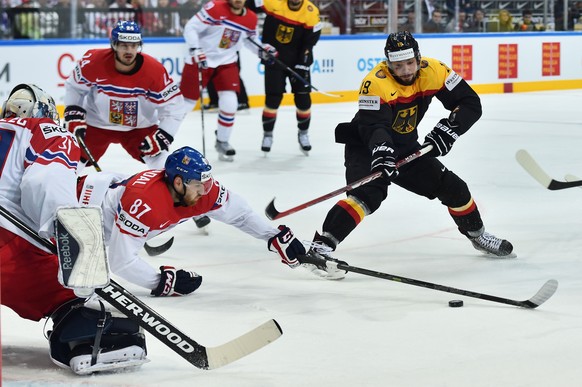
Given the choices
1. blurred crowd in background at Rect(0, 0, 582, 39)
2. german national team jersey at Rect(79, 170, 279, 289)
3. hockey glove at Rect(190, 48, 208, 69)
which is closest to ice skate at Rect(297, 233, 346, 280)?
german national team jersey at Rect(79, 170, 279, 289)

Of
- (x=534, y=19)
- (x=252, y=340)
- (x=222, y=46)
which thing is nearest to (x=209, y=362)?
(x=252, y=340)

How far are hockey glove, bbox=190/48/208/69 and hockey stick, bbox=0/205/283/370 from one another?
4.48 metres

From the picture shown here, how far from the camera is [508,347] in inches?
120

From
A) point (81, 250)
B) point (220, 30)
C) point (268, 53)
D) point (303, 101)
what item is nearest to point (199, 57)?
point (220, 30)

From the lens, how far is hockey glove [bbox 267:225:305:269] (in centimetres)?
368

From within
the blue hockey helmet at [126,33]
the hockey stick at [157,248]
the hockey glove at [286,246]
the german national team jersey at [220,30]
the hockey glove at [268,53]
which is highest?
the blue hockey helmet at [126,33]

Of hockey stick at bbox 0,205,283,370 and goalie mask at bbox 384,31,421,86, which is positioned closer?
hockey stick at bbox 0,205,283,370

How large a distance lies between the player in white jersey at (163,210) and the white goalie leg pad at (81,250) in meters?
1.01

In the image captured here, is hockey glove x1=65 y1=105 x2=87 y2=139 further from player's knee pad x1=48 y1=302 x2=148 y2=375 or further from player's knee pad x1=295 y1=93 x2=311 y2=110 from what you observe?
player's knee pad x1=295 y1=93 x2=311 y2=110

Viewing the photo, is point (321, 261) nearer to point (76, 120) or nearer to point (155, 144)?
point (155, 144)

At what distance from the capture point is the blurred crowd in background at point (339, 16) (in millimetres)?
9312

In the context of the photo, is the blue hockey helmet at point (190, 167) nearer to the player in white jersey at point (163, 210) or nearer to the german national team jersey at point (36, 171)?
→ the player in white jersey at point (163, 210)

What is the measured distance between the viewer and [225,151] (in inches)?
293

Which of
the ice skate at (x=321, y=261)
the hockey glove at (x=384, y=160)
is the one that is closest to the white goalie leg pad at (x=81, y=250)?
the ice skate at (x=321, y=261)
